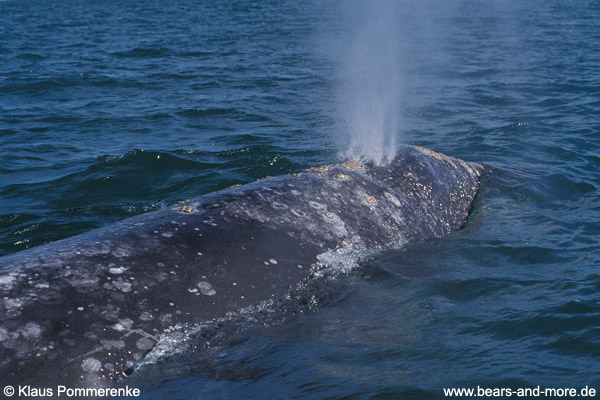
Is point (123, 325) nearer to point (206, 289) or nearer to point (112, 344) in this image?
point (112, 344)

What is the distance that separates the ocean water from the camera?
4562 millimetres

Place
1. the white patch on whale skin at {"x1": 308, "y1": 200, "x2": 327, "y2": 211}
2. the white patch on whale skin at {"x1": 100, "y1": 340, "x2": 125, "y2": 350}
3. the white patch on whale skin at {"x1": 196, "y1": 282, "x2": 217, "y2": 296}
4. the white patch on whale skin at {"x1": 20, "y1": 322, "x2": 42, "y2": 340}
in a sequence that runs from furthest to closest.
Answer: the white patch on whale skin at {"x1": 308, "y1": 200, "x2": 327, "y2": 211}, the white patch on whale skin at {"x1": 196, "y1": 282, "x2": 217, "y2": 296}, the white patch on whale skin at {"x1": 100, "y1": 340, "x2": 125, "y2": 350}, the white patch on whale skin at {"x1": 20, "y1": 322, "x2": 42, "y2": 340}

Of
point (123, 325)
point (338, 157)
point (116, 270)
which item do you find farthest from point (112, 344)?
point (338, 157)

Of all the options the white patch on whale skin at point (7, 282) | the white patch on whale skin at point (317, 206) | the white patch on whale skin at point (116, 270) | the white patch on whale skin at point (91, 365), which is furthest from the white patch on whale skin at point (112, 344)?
the white patch on whale skin at point (317, 206)

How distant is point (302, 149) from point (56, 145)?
4.76 meters

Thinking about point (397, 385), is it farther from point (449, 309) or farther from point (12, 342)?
point (12, 342)

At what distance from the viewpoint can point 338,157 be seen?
10688mm

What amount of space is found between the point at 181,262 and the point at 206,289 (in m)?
0.30

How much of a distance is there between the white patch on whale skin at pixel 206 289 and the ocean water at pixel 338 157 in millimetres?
373

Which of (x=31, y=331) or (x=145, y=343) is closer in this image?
(x=31, y=331)

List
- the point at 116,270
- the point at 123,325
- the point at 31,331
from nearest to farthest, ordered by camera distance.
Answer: the point at 31,331
the point at 123,325
the point at 116,270

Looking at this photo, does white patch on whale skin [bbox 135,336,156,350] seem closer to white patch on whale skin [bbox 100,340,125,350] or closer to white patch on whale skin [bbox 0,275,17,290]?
white patch on whale skin [bbox 100,340,125,350]

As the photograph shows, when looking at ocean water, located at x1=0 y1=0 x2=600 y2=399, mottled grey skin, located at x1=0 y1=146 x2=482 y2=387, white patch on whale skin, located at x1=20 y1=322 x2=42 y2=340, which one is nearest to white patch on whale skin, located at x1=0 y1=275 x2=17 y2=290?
mottled grey skin, located at x1=0 y1=146 x2=482 y2=387

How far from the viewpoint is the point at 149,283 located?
182 inches
